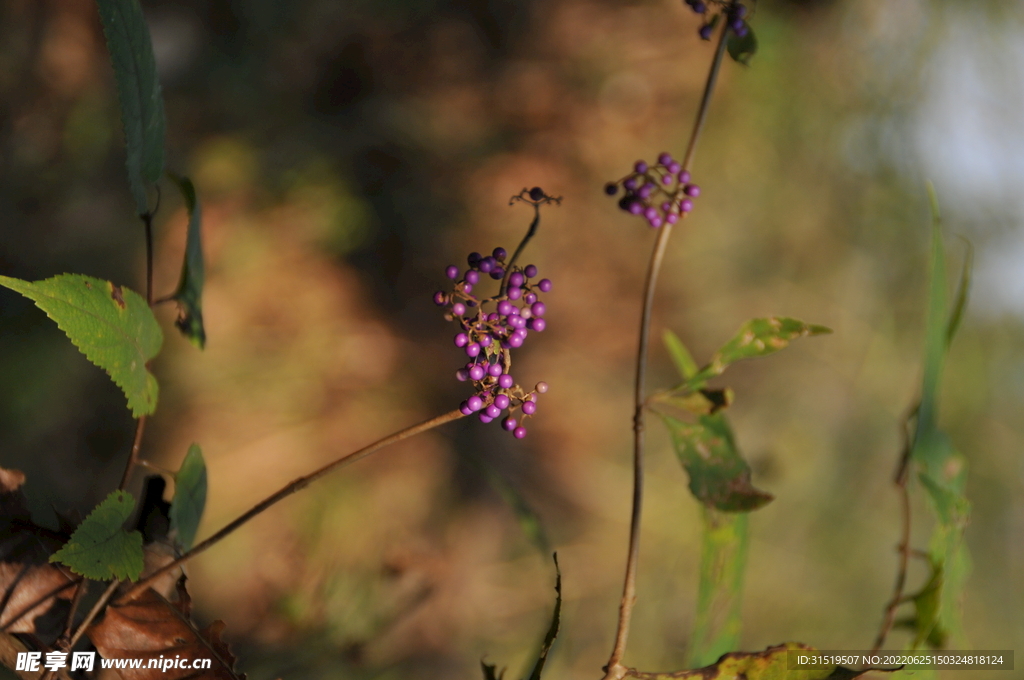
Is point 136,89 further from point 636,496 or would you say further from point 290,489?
point 636,496

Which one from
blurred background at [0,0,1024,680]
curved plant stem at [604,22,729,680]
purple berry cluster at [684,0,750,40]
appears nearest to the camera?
curved plant stem at [604,22,729,680]

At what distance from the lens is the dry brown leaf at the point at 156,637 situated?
55 cm

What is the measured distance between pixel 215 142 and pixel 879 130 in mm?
1525

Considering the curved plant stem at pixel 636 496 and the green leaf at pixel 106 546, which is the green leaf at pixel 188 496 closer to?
the green leaf at pixel 106 546

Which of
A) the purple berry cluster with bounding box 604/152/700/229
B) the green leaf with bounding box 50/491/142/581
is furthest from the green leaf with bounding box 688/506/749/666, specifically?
the green leaf with bounding box 50/491/142/581

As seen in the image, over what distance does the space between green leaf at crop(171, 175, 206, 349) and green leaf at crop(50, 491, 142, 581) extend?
182 mm

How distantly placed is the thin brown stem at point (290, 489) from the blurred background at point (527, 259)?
2.31ft

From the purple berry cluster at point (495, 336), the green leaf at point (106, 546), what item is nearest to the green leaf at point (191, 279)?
the green leaf at point (106, 546)

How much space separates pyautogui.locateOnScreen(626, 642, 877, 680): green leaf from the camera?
554mm

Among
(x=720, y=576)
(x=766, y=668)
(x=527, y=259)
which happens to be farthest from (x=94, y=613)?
(x=527, y=259)

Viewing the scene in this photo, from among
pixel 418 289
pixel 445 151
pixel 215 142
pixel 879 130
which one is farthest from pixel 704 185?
pixel 215 142

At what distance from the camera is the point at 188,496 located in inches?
24.0

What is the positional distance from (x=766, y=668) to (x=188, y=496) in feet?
1.84

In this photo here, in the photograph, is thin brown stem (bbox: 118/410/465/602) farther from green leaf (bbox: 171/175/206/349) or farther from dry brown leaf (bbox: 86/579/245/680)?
green leaf (bbox: 171/175/206/349)
